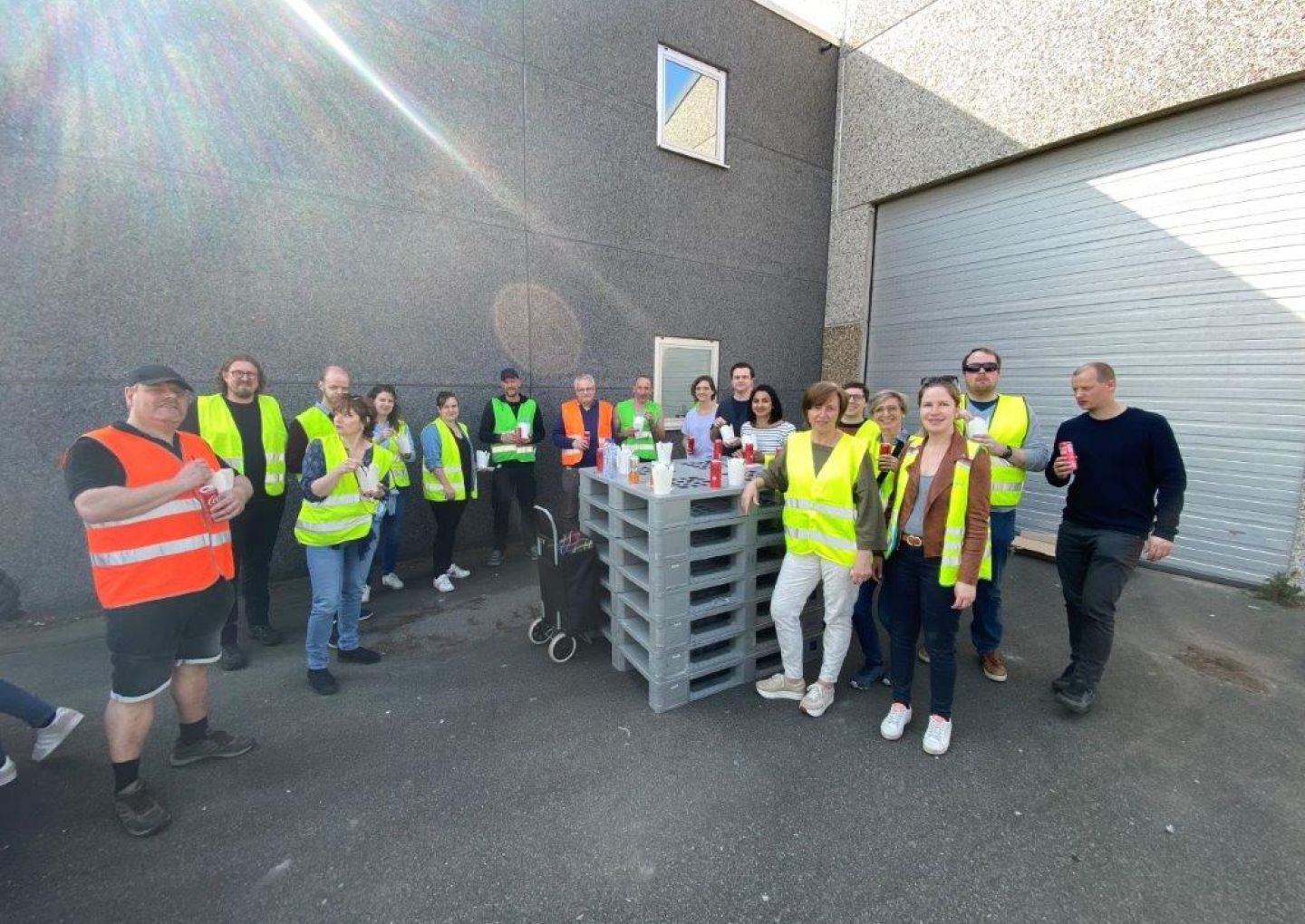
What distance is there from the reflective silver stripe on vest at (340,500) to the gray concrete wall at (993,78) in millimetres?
7174

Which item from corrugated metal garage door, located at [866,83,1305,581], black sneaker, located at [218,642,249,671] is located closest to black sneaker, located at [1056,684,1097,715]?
corrugated metal garage door, located at [866,83,1305,581]

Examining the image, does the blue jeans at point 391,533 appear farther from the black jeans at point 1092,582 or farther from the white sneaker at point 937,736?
the black jeans at point 1092,582

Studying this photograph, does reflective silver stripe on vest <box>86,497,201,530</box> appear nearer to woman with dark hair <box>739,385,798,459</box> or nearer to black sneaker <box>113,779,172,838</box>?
black sneaker <box>113,779,172,838</box>

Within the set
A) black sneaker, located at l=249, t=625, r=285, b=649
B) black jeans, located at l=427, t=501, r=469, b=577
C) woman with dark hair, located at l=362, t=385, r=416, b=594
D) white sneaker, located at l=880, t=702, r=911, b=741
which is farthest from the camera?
black jeans, located at l=427, t=501, r=469, b=577

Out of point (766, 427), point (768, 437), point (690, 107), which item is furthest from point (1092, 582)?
point (690, 107)

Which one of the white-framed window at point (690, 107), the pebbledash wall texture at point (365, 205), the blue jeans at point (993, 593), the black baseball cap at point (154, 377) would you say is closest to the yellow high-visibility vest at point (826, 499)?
the blue jeans at point (993, 593)

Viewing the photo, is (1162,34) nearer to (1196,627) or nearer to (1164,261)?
(1164,261)

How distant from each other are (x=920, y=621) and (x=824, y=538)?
681 mm

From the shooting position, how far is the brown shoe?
353 centimetres

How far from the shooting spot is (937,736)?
110 inches

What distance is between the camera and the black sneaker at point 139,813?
7.45ft

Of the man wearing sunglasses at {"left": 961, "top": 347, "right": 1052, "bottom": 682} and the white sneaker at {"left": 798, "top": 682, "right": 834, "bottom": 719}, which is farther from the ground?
the man wearing sunglasses at {"left": 961, "top": 347, "right": 1052, "bottom": 682}

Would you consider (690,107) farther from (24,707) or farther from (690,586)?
(24,707)

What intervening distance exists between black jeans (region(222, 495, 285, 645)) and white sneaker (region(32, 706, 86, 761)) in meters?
1.07
